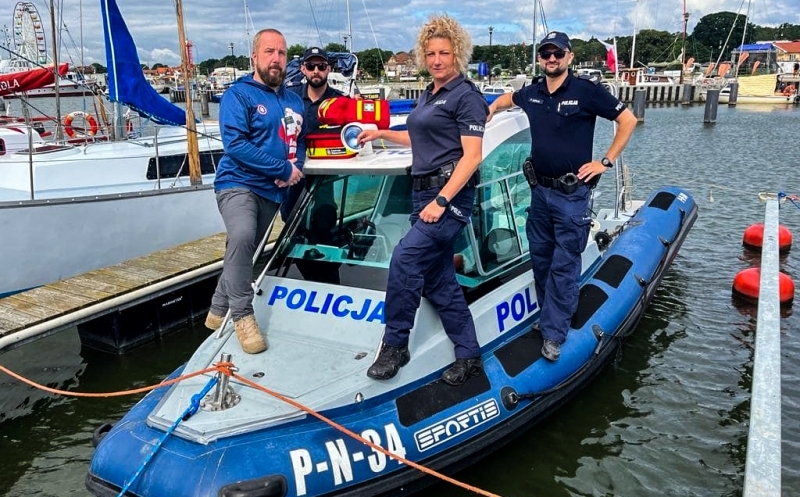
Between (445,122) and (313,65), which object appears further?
(313,65)

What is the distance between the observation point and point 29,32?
1583cm

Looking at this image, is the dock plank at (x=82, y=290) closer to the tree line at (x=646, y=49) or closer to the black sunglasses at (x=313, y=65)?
the black sunglasses at (x=313, y=65)

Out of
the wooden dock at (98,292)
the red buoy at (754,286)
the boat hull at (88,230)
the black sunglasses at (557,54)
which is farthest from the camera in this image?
the boat hull at (88,230)

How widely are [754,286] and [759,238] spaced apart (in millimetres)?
2494

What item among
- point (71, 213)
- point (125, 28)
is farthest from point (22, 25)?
point (71, 213)

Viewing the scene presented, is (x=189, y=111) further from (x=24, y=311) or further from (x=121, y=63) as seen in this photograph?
(x=24, y=311)

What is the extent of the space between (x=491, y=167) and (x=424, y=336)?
152 cm

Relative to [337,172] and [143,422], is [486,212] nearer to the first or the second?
[337,172]

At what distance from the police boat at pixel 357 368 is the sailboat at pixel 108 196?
4828 millimetres

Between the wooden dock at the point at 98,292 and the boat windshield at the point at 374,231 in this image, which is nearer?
the boat windshield at the point at 374,231

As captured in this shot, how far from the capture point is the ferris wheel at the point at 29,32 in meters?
14.5

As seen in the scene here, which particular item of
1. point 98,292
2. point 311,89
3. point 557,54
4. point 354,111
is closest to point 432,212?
point 354,111

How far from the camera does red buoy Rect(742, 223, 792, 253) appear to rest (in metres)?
9.72

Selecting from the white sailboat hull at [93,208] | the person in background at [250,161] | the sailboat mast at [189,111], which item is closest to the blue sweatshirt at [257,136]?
the person in background at [250,161]
